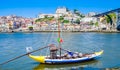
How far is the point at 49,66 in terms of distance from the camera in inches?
1058

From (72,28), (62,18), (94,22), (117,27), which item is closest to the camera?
(117,27)

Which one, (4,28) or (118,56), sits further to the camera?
(4,28)

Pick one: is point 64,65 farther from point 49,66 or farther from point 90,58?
point 90,58

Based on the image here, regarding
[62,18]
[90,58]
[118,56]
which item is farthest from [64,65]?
[62,18]

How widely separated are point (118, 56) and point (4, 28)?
124565mm

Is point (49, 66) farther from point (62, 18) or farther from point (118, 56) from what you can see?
point (62, 18)

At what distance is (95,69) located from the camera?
25062mm

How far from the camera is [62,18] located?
6501 inches

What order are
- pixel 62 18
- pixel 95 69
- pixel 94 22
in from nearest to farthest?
pixel 95 69
pixel 94 22
pixel 62 18

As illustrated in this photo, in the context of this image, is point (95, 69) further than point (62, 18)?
No

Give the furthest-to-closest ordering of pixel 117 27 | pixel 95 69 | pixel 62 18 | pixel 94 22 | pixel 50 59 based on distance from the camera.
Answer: pixel 62 18 → pixel 94 22 → pixel 117 27 → pixel 50 59 → pixel 95 69

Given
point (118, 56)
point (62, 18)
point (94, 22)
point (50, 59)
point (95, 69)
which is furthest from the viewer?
point (62, 18)

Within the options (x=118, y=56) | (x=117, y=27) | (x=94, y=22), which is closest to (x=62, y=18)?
(x=94, y=22)

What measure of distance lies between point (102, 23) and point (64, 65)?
364 ft
